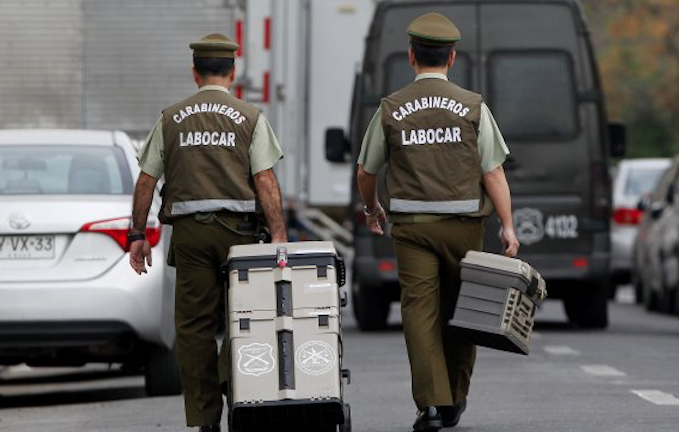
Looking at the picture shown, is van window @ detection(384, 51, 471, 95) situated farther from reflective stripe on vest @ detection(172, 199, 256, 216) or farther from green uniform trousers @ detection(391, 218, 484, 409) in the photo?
reflective stripe on vest @ detection(172, 199, 256, 216)

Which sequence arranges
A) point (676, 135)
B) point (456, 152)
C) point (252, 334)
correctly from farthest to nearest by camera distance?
1. point (676, 135)
2. point (456, 152)
3. point (252, 334)

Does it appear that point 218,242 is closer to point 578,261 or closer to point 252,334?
point 252,334

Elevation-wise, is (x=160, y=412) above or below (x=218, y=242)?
below

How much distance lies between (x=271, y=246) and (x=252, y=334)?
1.18ft

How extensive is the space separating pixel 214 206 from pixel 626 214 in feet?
61.7

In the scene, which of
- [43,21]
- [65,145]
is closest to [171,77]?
[43,21]

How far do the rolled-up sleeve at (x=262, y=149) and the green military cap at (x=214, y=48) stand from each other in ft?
0.98

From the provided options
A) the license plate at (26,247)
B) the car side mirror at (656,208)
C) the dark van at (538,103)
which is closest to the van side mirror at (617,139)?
the dark van at (538,103)

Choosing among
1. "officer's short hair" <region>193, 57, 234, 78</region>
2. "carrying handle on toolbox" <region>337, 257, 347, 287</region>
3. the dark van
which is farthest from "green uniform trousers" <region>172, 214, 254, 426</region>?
the dark van

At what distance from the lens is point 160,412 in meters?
11.9

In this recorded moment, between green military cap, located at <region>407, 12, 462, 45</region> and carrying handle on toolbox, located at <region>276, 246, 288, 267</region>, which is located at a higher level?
green military cap, located at <region>407, 12, 462, 45</region>

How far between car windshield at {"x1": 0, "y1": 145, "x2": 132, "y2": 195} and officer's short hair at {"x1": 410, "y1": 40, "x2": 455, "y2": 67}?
3005 millimetres

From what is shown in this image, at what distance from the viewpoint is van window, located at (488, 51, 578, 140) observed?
725 inches

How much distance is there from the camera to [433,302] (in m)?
9.88
